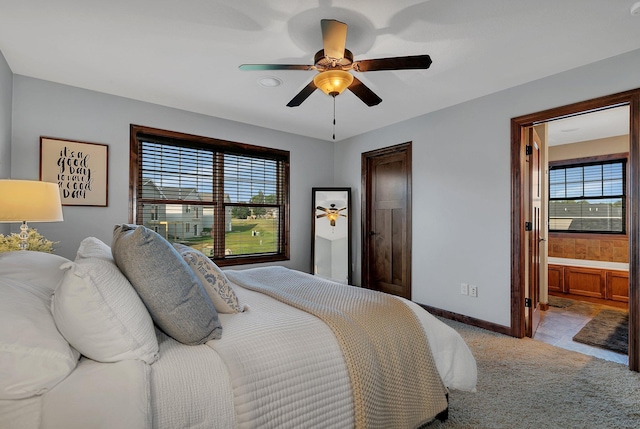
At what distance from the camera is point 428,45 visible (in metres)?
2.38

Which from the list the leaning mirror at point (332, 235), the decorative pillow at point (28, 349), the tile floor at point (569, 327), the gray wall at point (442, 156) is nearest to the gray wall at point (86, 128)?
the gray wall at point (442, 156)

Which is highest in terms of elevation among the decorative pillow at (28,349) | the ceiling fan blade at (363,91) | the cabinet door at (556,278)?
the ceiling fan blade at (363,91)

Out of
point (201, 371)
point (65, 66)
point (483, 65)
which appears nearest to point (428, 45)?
point (483, 65)

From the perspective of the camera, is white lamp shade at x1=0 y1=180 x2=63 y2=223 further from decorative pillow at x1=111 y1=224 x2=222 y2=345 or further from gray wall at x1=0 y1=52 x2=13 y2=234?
decorative pillow at x1=111 y1=224 x2=222 y2=345

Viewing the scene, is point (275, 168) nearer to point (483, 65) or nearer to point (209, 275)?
point (483, 65)

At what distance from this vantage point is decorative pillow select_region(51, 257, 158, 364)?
1.00 metres

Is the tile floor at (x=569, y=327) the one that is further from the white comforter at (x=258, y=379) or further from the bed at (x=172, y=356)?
the white comforter at (x=258, y=379)

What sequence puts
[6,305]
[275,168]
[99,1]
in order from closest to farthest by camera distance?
[6,305] → [99,1] → [275,168]

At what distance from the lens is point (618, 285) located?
4398 millimetres

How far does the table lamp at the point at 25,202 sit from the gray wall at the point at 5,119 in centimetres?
89

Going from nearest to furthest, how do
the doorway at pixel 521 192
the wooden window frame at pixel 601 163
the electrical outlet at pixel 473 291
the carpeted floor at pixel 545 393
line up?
the carpeted floor at pixel 545 393 < the doorway at pixel 521 192 < the electrical outlet at pixel 473 291 < the wooden window frame at pixel 601 163

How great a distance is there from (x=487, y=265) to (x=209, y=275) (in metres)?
2.88

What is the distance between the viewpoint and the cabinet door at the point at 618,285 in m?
4.34

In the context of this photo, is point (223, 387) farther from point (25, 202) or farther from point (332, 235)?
point (332, 235)
